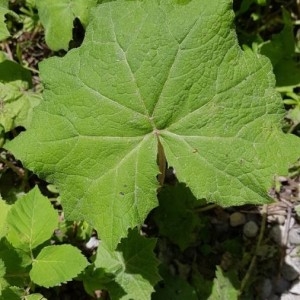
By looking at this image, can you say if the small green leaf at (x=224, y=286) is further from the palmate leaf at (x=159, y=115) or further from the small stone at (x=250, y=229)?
the palmate leaf at (x=159, y=115)

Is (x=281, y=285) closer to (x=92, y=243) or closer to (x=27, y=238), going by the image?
(x=92, y=243)

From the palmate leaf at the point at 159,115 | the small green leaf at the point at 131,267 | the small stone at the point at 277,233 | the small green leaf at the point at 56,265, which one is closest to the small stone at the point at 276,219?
the small stone at the point at 277,233

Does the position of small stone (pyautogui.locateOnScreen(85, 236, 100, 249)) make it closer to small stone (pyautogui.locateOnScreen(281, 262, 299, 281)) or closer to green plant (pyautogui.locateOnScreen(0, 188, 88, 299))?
green plant (pyautogui.locateOnScreen(0, 188, 88, 299))

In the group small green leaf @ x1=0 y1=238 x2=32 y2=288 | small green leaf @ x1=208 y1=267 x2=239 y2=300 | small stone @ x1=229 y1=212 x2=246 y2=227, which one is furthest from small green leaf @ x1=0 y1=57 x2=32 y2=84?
small green leaf @ x1=208 y1=267 x2=239 y2=300

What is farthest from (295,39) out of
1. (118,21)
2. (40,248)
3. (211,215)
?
(40,248)

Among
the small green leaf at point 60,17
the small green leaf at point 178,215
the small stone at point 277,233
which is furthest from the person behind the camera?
the small stone at point 277,233

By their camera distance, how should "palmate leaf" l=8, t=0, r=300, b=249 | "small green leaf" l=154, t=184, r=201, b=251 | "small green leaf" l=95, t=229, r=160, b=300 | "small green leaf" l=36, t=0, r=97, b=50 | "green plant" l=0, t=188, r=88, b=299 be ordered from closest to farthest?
1. "palmate leaf" l=8, t=0, r=300, b=249
2. "green plant" l=0, t=188, r=88, b=299
3. "small green leaf" l=95, t=229, r=160, b=300
4. "small green leaf" l=36, t=0, r=97, b=50
5. "small green leaf" l=154, t=184, r=201, b=251

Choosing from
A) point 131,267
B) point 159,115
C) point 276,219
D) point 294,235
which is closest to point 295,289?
point 294,235
